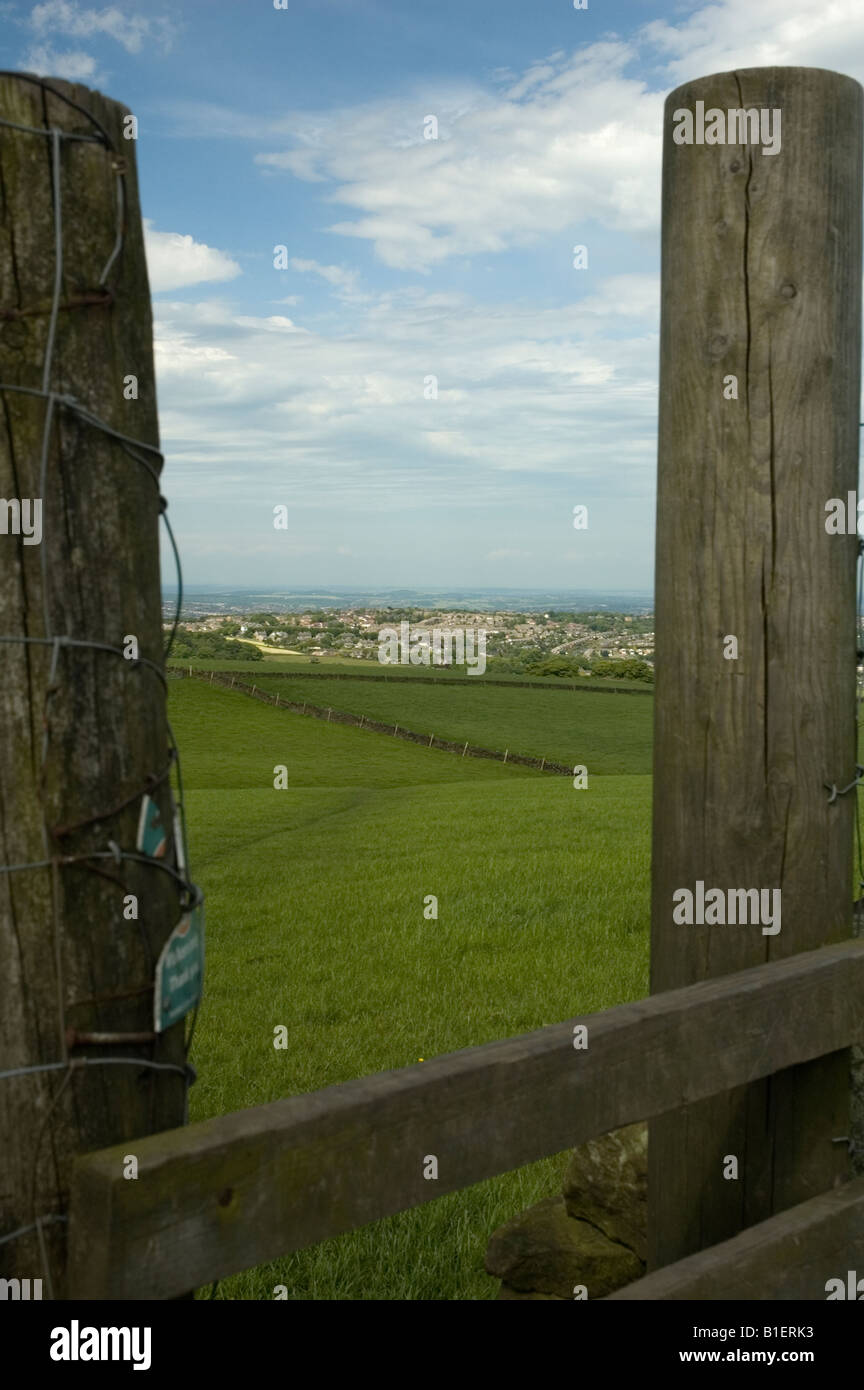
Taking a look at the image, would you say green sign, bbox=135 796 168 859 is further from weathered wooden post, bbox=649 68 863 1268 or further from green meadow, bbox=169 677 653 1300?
weathered wooden post, bbox=649 68 863 1268

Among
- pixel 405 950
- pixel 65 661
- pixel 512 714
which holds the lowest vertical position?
pixel 512 714

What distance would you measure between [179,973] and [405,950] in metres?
8.88

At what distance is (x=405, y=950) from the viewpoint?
11008 mm

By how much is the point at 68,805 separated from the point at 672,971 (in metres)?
2.01

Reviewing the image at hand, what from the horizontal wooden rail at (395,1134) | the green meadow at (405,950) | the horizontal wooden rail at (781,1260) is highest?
the horizontal wooden rail at (395,1134)

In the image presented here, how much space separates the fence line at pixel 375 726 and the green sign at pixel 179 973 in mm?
45117

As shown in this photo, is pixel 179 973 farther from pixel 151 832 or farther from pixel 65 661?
pixel 65 661

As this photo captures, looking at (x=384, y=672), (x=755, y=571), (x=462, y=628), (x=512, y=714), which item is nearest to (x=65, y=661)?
(x=755, y=571)

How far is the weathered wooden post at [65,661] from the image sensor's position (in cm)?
208

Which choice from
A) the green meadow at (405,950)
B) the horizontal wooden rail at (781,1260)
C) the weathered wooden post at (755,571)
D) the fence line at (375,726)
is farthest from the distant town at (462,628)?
the horizontal wooden rail at (781,1260)

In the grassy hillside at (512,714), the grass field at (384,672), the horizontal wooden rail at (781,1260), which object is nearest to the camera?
the horizontal wooden rail at (781,1260)

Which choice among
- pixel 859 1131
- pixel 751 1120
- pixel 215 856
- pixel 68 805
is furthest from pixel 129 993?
pixel 215 856

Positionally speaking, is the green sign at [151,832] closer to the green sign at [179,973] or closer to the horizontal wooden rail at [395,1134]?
the green sign at [179,973]
